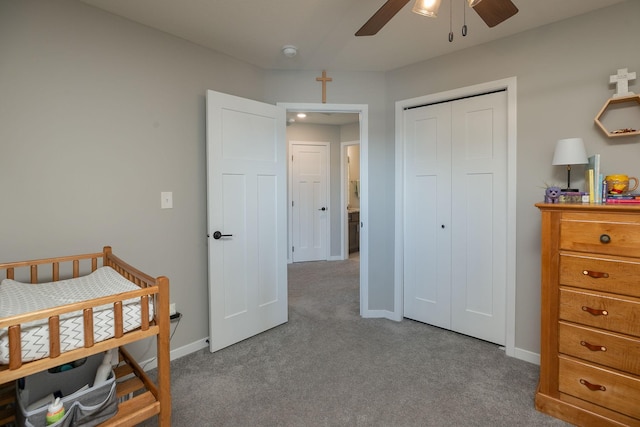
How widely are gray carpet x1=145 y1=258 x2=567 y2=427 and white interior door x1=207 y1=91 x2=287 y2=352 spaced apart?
22 centimetres

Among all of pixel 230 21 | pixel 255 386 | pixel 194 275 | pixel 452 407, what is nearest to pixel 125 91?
pixel 230 21

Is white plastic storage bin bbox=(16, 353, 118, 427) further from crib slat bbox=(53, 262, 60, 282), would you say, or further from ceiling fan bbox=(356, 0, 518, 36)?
ceiling fan bbox=(356, 0, 518, 36)

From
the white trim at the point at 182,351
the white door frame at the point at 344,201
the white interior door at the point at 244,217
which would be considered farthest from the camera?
the white door frame at the point at 344,201

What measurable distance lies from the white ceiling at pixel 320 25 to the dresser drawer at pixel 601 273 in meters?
1.50

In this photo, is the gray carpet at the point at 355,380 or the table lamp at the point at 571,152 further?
the table lamp at the point at 571,152

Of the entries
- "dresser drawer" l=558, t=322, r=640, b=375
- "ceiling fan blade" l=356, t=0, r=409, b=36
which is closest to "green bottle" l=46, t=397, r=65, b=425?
"ceiling fan blade" l=356, t=0, r=409, b=36

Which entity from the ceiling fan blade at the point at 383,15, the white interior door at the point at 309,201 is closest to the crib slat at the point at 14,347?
the ceiling fan blade at the point at 383,15

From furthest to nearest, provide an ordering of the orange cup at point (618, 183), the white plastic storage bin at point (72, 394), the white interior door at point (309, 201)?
the white interior door at point (309, 201) < the orange cup at point (618, 183) < the white plastic storage bin at point (72, 394)

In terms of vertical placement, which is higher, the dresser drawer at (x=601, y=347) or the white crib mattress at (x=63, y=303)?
the white crib mattress at (x=63, y=303)

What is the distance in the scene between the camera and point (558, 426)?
66.4 inches

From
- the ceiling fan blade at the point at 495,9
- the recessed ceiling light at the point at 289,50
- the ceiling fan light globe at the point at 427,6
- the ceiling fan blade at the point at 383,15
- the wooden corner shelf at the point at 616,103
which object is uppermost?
the recessed ceiling light at the point at 289,50

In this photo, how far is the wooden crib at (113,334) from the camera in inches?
43.1

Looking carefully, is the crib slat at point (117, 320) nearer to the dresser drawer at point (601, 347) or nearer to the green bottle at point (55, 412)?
the green bottle at point (55, 412)

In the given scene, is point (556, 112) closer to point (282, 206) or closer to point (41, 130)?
point (282, 206)
